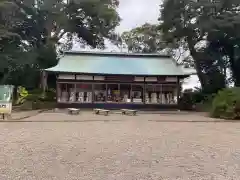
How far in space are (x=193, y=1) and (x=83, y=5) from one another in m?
9.43

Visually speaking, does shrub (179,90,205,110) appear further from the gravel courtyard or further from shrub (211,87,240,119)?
the gravel courtyard

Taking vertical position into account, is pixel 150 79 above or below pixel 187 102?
above

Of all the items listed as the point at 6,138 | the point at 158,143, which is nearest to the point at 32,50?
the point at 6,138

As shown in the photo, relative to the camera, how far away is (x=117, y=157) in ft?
19.6

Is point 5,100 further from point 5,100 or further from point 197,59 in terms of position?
point 197,59

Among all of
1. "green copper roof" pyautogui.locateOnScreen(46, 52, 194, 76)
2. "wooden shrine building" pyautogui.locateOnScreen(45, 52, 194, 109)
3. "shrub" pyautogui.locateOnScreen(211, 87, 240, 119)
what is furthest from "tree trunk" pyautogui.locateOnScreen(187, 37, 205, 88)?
"shrub" pyautogui.locateOnScreen(211, 87, 240, 119)

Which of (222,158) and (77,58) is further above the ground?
(77,58)

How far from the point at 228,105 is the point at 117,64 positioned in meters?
9.77

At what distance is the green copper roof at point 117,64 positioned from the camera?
22.3m

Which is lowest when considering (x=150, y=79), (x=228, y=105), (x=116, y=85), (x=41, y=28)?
(x=228, y=105)

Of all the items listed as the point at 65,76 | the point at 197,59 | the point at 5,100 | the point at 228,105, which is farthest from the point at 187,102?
the point at 5,100

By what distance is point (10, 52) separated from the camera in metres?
25.7

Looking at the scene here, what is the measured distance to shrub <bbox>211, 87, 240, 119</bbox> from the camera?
1565cm

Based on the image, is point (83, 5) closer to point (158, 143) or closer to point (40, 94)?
point (40, 94)
